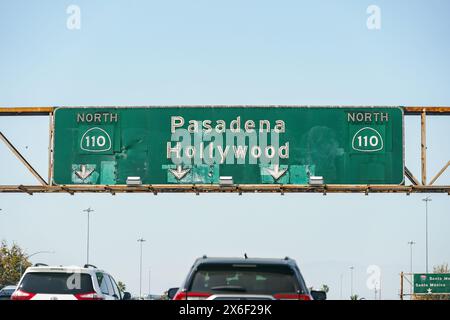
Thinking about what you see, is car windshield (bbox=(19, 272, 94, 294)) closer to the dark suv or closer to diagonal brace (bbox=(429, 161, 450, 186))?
the dark suv

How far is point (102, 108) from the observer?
1784 inches

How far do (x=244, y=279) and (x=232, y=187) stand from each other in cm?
2812

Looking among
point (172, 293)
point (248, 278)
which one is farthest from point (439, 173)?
point (248, 278)

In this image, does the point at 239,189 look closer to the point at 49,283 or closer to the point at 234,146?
the point at 234,146

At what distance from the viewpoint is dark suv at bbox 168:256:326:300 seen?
52.0 ft

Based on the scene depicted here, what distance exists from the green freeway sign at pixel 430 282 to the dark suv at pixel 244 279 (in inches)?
2719

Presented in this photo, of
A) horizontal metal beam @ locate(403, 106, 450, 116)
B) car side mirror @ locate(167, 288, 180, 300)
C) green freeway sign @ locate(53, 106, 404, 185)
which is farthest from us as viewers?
horizontal metal beam @ locate(403, 106, 450, 116)

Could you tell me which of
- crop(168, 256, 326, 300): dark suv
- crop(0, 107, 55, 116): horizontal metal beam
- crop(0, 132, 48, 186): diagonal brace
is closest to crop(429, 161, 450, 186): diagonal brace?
crop(0, 132, 48, 186): diagonal brace

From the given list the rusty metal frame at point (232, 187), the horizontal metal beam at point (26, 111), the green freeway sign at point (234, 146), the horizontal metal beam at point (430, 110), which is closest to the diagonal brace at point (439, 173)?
the rusty metal frame at point (232, 187)

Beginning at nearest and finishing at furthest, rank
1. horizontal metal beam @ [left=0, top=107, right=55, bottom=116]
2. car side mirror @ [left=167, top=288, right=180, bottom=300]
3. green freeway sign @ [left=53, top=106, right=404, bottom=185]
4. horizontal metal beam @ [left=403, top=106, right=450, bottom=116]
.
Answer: car side mirror @ [left=167, top=288, right=180, bottom=300], green freeway sign @ [left=53, top=106, right=404, bottom=185], horizontal metal beam @ [left=403, top=106, right=450, bottom=116], horizontal metal beam @ [left=0, top=107, right=55, bottom=116]

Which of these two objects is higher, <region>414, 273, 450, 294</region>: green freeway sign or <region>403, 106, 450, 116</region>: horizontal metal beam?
<region>403, 106, 450, 116</region>: horizontal metal beam
